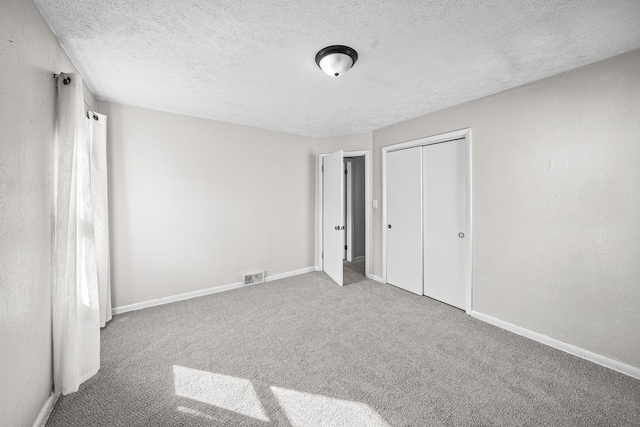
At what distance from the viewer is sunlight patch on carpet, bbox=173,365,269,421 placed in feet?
4.94

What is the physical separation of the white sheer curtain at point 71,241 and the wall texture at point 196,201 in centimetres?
123

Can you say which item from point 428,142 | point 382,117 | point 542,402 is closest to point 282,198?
point 382,117

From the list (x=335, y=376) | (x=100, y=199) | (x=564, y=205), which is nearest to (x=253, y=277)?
(x=100, y=199)

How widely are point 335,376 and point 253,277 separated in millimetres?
2206

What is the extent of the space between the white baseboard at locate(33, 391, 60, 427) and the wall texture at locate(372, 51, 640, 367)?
358 cm

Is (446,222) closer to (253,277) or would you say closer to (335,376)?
(335,376)

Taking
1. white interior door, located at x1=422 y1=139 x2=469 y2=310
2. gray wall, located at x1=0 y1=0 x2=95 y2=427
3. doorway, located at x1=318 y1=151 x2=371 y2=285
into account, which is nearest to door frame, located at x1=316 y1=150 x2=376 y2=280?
doorway, located at x1=318 y1=151 x2=371 y2=285

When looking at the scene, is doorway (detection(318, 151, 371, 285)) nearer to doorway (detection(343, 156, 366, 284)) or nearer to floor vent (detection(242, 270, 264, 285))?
doorway (detection(343, 156, 366, 284))

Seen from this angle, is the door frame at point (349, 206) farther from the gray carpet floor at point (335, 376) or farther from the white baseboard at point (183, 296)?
the gray carpet floor at point (335, 376)

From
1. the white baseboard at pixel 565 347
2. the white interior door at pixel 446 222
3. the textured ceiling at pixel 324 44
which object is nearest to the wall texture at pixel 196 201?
the textured ceiling at pixel 324 44

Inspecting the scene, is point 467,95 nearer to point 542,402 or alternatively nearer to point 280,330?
point 542,402

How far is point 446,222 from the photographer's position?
9.83 feet

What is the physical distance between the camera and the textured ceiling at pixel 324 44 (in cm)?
137

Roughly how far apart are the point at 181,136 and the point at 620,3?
385 centimetres
